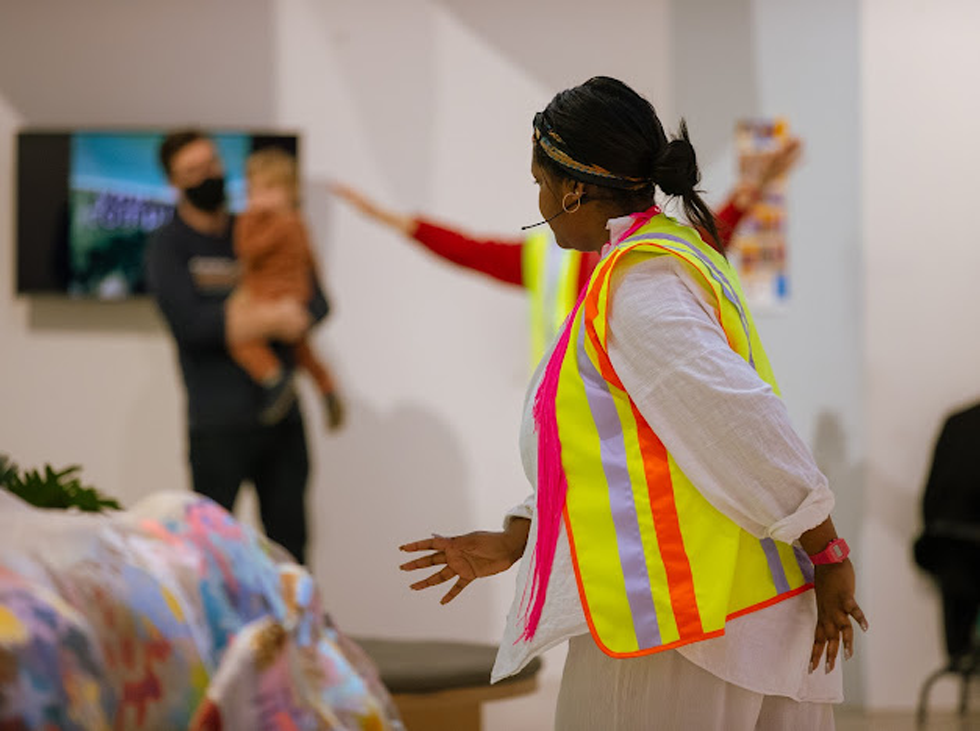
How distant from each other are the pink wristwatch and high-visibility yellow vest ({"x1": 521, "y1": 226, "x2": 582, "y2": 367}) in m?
2.87

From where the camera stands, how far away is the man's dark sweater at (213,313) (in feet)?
16.0

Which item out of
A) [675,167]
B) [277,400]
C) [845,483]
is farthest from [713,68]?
[675,167]

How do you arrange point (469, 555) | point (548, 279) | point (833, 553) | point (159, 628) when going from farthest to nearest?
point (548, 279)
point (469, 555)
point (833, 553)
point (159, 628)

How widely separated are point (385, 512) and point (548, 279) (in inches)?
45.9

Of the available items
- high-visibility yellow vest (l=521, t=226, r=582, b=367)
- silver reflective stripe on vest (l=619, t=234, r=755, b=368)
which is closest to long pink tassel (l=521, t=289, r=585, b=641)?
silver reflective stripe on vest (l=619, t=234, r=755, b=368)

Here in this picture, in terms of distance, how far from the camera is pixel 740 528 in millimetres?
1660

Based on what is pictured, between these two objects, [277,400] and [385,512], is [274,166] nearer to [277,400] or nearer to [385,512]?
[277,400]

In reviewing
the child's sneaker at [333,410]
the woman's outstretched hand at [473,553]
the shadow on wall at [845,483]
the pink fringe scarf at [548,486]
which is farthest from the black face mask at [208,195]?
the pink fringe scarf at [548,486]

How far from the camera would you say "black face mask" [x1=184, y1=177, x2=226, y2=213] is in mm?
5008

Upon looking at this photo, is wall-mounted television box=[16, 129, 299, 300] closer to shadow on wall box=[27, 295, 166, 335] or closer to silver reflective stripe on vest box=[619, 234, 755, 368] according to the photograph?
shadow on wall box=[27, 295, 166, 335]

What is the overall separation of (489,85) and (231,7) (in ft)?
3.27

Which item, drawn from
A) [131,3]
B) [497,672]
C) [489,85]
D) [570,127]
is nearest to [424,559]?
[497,672]

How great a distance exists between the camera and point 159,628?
4.45 feet

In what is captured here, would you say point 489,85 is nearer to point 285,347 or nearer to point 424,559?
point 285,347
